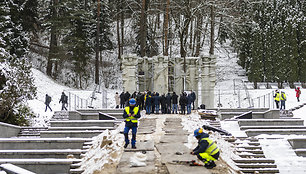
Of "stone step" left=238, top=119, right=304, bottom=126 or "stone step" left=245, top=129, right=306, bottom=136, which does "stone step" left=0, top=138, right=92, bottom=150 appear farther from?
"stone step" left=238, top=119, right=304, bottom=126

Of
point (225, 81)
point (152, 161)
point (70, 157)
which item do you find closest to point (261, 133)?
point (152, 161)

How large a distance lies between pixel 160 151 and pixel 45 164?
4.05 m

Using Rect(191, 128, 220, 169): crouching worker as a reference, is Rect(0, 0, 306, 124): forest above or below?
above

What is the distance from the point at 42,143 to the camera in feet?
43.0

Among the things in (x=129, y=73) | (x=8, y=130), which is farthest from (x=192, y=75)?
(x=8, y=130)

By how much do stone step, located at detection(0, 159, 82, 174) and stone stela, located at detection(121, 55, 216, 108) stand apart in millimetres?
13627

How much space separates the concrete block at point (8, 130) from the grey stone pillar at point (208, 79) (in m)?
13.8

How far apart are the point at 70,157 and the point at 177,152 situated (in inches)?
154

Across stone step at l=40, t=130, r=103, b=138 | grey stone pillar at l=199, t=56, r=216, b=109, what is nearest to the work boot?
stone step at l=40, t=130, r=103, b=138

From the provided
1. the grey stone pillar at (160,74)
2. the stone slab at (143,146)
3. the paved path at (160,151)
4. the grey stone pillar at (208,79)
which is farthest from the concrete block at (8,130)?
the grey stone pillar at (208,79)

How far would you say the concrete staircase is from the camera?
1088 centimetres

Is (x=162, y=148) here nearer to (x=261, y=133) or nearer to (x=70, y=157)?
(x=70, y=157)

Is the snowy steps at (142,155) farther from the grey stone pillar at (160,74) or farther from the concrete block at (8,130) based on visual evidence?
the grey stone pillar at (160,74)

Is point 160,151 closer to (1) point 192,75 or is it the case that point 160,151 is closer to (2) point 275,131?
(2) point 275,131
